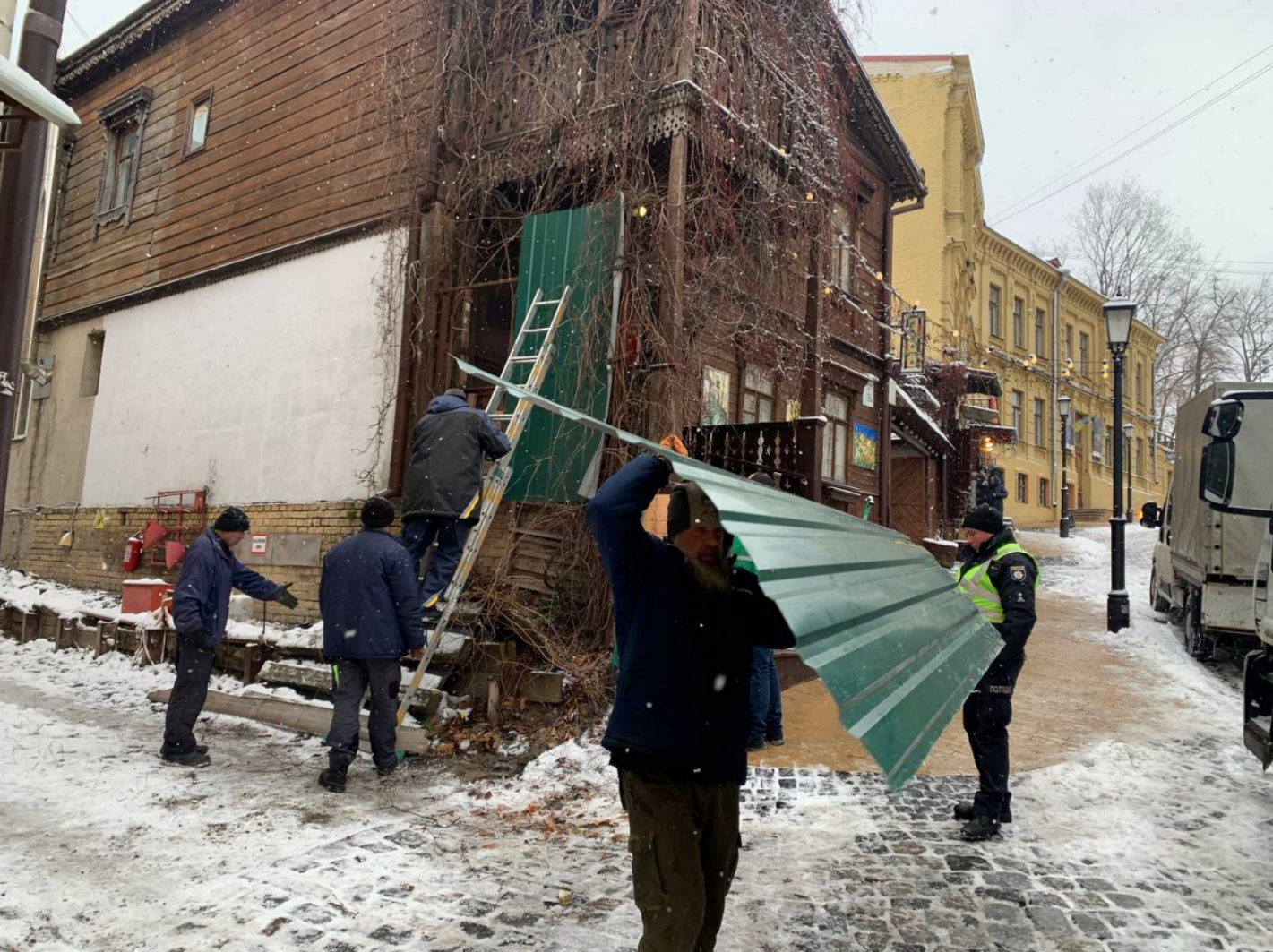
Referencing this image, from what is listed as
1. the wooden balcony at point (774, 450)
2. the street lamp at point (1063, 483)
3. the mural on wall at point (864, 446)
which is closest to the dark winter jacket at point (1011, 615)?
the wooden balcony at point (774, 450)

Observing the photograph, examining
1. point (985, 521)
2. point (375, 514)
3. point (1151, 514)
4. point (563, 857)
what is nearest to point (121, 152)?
point (375, 514)

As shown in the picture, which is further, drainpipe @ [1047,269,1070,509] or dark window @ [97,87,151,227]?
drainpipe @ [1047,269,1070,509]

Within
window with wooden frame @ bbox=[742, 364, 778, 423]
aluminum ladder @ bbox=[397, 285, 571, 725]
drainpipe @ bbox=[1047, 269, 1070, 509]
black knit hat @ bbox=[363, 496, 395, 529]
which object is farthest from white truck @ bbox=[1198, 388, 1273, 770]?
drainpipe @ bbox=[1047, 269, 1070, 509]

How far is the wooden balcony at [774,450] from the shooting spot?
869cm

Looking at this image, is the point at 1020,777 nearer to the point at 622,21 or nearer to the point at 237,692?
the point at 237,692

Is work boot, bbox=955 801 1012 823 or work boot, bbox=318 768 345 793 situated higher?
work boot, bbox=955 801 1012 823

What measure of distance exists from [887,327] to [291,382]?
420 inches

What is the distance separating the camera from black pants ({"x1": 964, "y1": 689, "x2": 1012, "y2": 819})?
4.78 metres

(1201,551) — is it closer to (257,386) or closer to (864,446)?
(864,446)

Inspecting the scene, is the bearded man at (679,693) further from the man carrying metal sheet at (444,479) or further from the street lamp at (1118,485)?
the street lamp at (1118,485)

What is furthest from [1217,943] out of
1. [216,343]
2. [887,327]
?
[887,327]

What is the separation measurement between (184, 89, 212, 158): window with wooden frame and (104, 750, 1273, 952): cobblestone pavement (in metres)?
12.4

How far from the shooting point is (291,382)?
10805 millimetres

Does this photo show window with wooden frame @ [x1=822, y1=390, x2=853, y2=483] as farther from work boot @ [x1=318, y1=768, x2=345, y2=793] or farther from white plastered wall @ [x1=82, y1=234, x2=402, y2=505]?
work boot @ [x1=318, y1=768, x2=345, y2=793]
